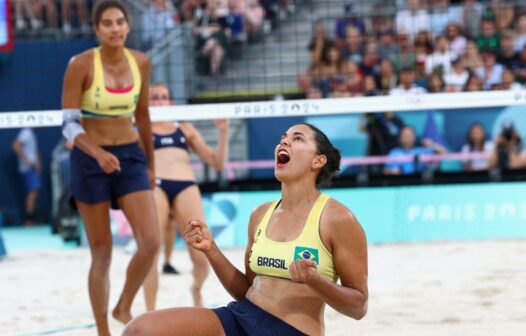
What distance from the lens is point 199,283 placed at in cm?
690

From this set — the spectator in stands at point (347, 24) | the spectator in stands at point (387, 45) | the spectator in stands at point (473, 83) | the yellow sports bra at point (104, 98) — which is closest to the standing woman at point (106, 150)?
the yellow sports bra at point (104, 98)

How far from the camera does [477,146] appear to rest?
11188mm

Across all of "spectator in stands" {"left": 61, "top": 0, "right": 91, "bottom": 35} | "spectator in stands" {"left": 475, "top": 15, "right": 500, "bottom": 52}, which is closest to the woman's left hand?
"spectator in stands" {"left": 475, "top": 15, "right": 500, "bottom": 52}

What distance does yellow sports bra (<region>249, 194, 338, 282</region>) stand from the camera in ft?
13.3

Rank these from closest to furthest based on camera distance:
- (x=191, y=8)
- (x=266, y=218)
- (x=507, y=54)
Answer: (x=266, y=218) < (x=507, y=54) < (x=191, y=8)

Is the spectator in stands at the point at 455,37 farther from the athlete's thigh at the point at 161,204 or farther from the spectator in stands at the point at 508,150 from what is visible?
the athlete's thigh at the point at 161,204

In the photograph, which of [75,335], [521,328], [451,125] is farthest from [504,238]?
[75,335]

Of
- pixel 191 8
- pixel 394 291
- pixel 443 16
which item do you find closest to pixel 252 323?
pixel 394 291

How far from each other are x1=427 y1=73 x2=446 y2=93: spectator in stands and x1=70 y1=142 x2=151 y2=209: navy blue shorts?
5584 millimetres

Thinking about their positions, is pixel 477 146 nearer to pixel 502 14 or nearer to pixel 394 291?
pixel 502 14

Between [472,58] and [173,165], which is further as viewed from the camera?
[472,58]

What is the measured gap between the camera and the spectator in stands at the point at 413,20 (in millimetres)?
11867

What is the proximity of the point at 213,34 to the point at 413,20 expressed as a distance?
7.46 ft

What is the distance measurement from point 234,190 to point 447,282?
10.9 ft
